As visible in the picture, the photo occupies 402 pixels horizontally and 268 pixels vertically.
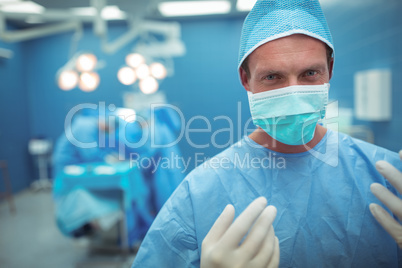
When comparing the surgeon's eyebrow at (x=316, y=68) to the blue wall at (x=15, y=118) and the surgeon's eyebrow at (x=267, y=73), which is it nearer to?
the surgeon's eyebrow at (x=267, y=73)

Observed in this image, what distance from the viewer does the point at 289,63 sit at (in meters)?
0.78

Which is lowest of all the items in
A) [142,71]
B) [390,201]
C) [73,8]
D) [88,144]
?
[88,144]

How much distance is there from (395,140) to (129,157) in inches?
78.8

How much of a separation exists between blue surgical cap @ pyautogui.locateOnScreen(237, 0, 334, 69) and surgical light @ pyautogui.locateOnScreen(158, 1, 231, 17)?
2.99 metres

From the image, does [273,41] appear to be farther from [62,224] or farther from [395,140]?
[62,224]

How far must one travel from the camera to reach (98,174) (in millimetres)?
2182

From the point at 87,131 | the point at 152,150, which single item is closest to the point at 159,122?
the point at 152,150

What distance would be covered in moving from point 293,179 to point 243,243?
289 mm

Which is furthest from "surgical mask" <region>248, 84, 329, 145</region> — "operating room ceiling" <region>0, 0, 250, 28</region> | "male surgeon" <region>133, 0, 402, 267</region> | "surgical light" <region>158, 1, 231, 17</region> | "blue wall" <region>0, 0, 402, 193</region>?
"surgical light" <region>158, 1, 231, 17</region>

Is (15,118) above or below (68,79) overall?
below

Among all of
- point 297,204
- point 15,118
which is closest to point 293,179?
point 297,204

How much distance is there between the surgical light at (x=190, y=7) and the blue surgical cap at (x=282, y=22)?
9.82 ft

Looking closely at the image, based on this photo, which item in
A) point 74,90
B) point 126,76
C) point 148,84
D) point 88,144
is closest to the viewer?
point 88,144

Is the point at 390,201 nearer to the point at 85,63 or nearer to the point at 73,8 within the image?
the point at 73,8
